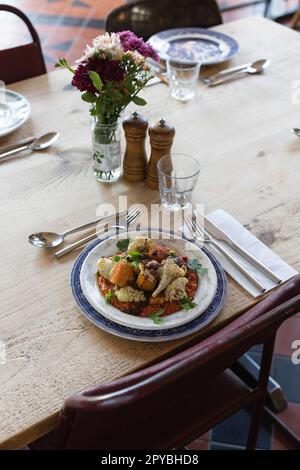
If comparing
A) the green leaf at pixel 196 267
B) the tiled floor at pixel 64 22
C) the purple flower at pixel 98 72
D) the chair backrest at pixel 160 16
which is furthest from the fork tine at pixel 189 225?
the tiled floor at pixel 64 22

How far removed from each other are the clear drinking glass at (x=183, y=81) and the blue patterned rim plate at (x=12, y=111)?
1.31 feet

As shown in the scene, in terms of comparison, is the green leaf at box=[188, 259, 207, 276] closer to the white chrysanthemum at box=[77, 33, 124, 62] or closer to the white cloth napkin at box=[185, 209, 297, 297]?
the white cloth napkin at box=[185, 209, 297, 297]

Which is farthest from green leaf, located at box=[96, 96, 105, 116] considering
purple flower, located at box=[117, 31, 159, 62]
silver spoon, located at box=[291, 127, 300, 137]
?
silver spoon, located at box=[291, 127, 300, 137]

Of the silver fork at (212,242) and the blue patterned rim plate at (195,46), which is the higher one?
the blue patterned rim plate at (195,46)

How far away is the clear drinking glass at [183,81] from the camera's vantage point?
1429mm

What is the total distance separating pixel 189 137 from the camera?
1.32m

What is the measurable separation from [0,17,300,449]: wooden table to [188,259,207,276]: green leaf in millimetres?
60

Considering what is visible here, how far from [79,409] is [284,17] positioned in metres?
3.88

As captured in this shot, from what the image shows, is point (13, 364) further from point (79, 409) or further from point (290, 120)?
point (290, 120)

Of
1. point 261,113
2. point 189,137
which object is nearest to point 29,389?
point 189,137

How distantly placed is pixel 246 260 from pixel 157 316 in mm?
238

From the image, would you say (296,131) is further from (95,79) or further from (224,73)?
(95,79)

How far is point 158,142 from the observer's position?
1115 millimetres

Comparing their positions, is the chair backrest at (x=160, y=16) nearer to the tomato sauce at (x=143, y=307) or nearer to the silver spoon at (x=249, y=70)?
the silver spoon at (x=249, y=70)
